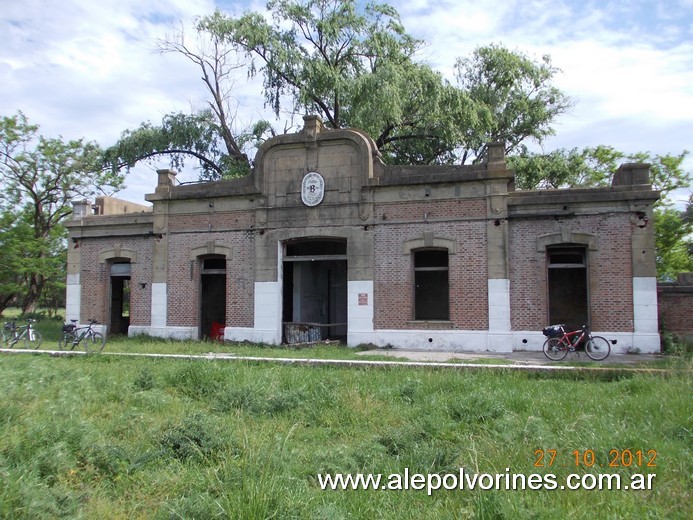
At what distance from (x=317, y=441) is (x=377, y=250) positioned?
388 inches

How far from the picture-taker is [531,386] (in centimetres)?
862

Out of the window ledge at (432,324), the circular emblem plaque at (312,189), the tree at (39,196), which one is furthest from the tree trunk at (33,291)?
the window ledge at (432,324)

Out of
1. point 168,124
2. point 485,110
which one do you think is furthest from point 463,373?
point 168,124

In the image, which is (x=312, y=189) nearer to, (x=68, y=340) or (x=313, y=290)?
(x=313, y=290)

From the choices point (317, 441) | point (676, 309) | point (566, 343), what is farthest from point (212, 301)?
point (676, 309)

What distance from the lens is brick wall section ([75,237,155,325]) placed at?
60.3ft

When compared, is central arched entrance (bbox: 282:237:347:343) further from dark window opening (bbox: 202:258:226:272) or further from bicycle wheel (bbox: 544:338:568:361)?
bicycle wheel (bbox: 544:338:568:361)

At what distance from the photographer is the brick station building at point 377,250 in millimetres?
14266

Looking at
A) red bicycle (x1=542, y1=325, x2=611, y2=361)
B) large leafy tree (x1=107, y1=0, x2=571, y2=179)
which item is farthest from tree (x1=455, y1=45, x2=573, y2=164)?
red bicycle (x1=542, y1=325, x2=611, y2=361)

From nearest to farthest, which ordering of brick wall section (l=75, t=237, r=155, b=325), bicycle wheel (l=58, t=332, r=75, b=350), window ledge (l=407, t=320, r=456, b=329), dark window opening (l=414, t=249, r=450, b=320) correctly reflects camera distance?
window ledge (l=407, t=320, r=456, b=329), bicycle wheel (l=58, t=332, r=75, b=350), brick wall section (l=75, t=237, r=155, b=325), dark window opening (l=414, t=249, r=450, b=320)

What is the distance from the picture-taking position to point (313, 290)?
20000 mm

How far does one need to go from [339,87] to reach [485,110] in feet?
23.4

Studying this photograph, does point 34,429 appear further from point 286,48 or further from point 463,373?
point 286,48

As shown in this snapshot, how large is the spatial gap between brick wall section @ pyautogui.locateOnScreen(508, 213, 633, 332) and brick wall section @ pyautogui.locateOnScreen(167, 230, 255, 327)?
8121 millimetres
